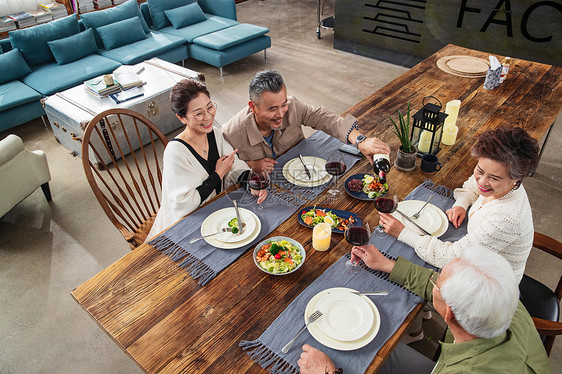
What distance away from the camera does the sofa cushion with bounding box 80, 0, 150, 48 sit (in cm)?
481

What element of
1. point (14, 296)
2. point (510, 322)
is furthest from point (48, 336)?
point (510, 322)

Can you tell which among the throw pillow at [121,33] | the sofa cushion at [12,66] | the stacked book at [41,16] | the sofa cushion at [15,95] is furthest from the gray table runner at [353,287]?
the stacked book at [41,16]

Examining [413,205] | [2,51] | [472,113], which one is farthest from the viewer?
[2,51]

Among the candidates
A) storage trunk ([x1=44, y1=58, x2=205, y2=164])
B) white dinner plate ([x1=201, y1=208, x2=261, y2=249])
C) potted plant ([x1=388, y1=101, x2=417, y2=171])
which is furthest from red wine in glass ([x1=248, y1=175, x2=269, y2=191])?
storage trunk ([x1=44, y1=58, x2=205, y2=164])

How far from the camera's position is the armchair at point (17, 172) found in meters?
2.88

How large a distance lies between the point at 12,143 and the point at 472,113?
125 inches

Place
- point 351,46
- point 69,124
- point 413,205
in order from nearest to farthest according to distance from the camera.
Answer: point 413,205
point 69,124
point 351,46

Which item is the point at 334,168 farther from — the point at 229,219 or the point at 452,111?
the point at 452,111

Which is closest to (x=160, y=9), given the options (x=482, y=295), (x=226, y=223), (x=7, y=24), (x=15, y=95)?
(x=7, y=24)

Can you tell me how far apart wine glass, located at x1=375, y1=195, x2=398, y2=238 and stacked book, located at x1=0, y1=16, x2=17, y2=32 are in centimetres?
519

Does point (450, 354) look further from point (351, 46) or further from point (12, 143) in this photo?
point (351, 46)

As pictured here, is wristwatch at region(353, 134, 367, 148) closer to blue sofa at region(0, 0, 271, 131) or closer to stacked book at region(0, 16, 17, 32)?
blue sofa at region(0, 0, 271, 131)

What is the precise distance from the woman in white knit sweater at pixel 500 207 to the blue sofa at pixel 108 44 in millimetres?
4003

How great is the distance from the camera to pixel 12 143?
9.54ft
